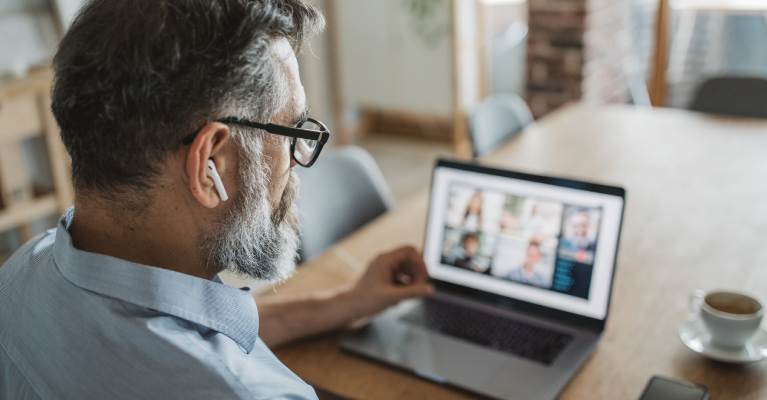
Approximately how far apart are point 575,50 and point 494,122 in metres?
1.43

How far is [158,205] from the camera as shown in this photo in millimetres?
794

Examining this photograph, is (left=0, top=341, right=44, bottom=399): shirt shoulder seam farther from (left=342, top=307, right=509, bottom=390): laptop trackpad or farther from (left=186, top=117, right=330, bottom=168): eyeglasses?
(left=342, top=307, right=509, bottom=390): laptop trackpad

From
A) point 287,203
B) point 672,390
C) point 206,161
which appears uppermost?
point 206,161

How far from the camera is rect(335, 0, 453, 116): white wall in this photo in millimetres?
4098

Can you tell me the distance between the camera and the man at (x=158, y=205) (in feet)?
2.36

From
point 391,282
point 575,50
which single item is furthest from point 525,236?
point 575,50

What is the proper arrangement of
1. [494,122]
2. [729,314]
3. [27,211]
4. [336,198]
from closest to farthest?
[729,314] < [336,198] < [494,122] < [27,211]

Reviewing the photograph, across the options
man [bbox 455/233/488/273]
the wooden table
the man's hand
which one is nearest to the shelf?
the wooden table

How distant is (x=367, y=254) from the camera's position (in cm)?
155

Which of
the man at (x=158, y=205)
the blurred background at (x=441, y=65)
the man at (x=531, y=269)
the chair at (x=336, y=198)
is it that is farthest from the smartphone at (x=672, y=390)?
the blurred background at (x=441, y=65)

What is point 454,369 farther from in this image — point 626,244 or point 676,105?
point 676,105

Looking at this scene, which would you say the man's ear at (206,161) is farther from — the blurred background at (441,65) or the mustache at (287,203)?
the blurred background at (441,65)

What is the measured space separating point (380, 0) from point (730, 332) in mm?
3458

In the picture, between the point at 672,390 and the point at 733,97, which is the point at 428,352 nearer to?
the point at 672,390
